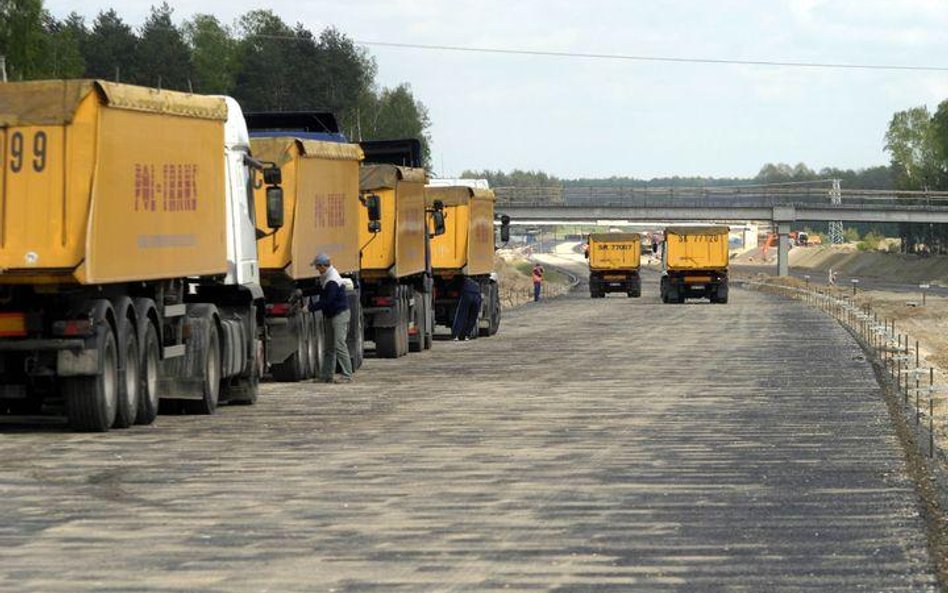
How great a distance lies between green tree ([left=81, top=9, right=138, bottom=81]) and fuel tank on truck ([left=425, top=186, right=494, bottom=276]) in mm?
90753

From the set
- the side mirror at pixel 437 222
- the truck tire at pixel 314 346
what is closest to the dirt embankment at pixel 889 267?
the side mirror at pixel 437 222

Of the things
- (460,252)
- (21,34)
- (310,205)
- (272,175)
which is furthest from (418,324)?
(21,34)

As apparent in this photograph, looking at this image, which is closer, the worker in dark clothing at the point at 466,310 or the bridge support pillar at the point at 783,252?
the worker in dark clothing at the point at 466,310

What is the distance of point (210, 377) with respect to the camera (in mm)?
22969

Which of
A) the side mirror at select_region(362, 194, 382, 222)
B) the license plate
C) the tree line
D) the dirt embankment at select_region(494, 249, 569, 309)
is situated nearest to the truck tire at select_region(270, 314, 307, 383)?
the side mirror at select_region(362, 194, 382, 222)

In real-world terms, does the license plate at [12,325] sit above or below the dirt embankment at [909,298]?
above

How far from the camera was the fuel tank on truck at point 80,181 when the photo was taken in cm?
1877

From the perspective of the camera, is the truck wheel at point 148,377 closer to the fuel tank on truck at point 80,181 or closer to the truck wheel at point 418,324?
the fuel tank on truck at point 80,181

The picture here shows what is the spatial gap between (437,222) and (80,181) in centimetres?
2374

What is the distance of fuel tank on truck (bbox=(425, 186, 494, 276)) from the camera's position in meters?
44.2

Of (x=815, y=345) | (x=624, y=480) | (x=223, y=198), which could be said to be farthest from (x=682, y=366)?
(x=624, y=480)

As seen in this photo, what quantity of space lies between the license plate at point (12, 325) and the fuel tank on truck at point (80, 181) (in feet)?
1.89

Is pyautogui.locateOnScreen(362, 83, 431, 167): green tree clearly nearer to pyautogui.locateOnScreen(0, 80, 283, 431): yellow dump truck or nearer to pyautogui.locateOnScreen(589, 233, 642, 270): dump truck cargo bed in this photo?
pyautogui.locateOnScreen(589, 233, 642, 270): dump truck cargo bed

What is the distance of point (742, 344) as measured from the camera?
42.3 meters
